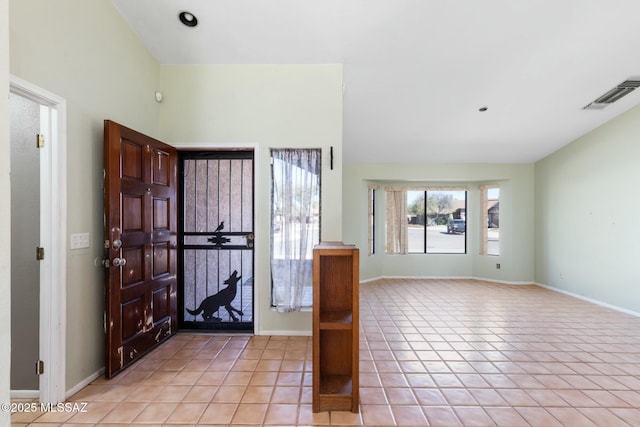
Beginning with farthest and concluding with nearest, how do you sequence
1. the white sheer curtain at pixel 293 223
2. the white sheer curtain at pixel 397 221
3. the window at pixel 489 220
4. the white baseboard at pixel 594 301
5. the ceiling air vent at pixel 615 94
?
1. the white sheer curtain at pixel 397 221
2. the window at pixel 489 220
3. the white baseboard at pixel 594 301
4. the ceiling air vent at pixel 615 94
5. the white sheer curtain at pixel 293 223

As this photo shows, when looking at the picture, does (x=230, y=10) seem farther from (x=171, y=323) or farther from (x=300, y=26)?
(x=171, y=323)

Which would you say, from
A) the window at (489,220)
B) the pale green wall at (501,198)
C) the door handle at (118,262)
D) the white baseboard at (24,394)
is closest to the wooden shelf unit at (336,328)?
the door handle at (118,262)

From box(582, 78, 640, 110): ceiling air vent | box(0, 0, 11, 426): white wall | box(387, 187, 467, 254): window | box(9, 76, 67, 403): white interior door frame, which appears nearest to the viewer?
box(0, 0, 11, 426): white wall

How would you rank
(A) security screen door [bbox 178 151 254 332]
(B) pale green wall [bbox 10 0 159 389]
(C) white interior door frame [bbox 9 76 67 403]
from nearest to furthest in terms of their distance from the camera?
1. (B) pale green wall [bbox 10 0 159 389]
2. (C) white interior door frame [bbox 9 76 67 403]
3. (A) security screen door [bbox 178 151 254 332]

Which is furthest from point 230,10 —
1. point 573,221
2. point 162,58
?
point 573,221

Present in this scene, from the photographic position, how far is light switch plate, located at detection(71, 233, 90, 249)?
2.23 m

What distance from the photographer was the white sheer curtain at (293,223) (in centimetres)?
325

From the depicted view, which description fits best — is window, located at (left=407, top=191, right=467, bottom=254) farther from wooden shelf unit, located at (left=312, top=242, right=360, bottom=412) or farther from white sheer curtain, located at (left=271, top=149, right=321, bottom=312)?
wooden shelf unit, located at (left=312, top=242, right=360, bottom=412)

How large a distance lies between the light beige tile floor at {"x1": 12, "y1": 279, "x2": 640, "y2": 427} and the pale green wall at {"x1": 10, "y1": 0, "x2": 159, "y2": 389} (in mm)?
501

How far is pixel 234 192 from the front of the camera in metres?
3.47

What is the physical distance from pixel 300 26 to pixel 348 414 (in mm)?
3252

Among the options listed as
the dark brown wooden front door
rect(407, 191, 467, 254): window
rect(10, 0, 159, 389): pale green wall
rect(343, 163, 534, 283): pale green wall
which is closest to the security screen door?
the dark brown wooden front door

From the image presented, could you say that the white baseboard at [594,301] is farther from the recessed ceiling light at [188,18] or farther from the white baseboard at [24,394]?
the white baseboard at [24,394]

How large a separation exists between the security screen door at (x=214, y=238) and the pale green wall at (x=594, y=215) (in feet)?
17.3
